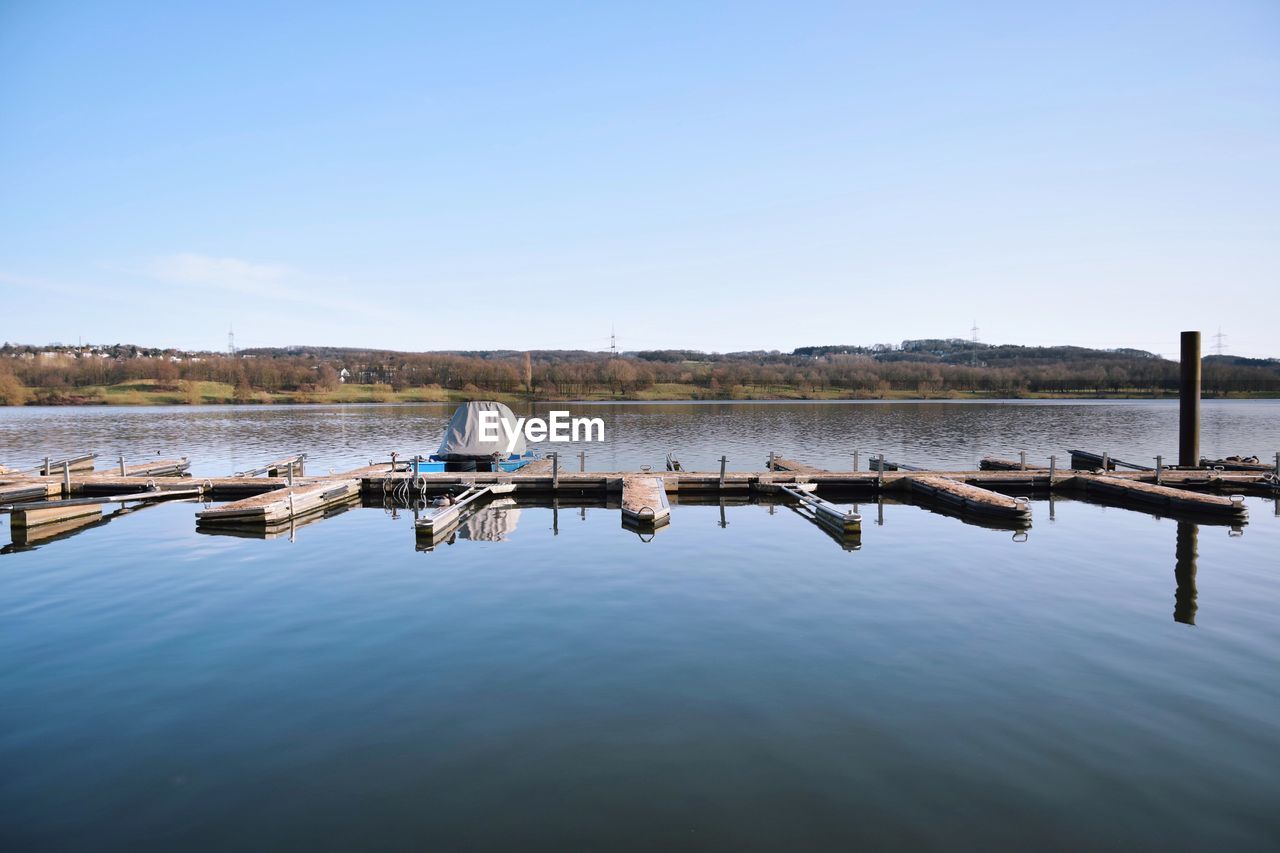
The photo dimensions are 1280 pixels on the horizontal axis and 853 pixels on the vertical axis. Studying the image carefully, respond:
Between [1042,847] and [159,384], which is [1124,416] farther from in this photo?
[159,384]

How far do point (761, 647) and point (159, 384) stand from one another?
150976 millimetres

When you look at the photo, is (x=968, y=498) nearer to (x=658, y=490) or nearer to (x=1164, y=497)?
(x=1164, y=497)

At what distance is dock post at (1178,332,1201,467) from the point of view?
30.0 m

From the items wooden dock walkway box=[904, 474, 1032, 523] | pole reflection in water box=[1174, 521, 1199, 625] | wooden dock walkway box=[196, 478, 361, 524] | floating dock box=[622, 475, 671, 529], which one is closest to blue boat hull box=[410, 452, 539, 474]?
wooden dock walkway box=[196, 478, 361, 524]

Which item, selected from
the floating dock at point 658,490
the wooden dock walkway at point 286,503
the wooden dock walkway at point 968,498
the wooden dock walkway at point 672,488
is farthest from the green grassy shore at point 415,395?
the wooden dock walkway at point 968,498

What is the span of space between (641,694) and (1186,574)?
13.4 metres

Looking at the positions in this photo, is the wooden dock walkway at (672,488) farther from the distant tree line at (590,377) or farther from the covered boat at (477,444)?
the distant tree line at (590,377)

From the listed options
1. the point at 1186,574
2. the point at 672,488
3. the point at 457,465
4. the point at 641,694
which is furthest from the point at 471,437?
the point at 1186,574

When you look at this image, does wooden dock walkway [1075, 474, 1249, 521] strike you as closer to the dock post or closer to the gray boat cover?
the dock post

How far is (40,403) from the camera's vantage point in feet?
395

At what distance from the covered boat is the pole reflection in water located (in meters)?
22.1

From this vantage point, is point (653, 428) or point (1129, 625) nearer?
point (1129, 625)

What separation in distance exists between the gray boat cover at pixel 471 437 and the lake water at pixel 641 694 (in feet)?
36.4

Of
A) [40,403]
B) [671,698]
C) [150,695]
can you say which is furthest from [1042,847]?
[40,403]
